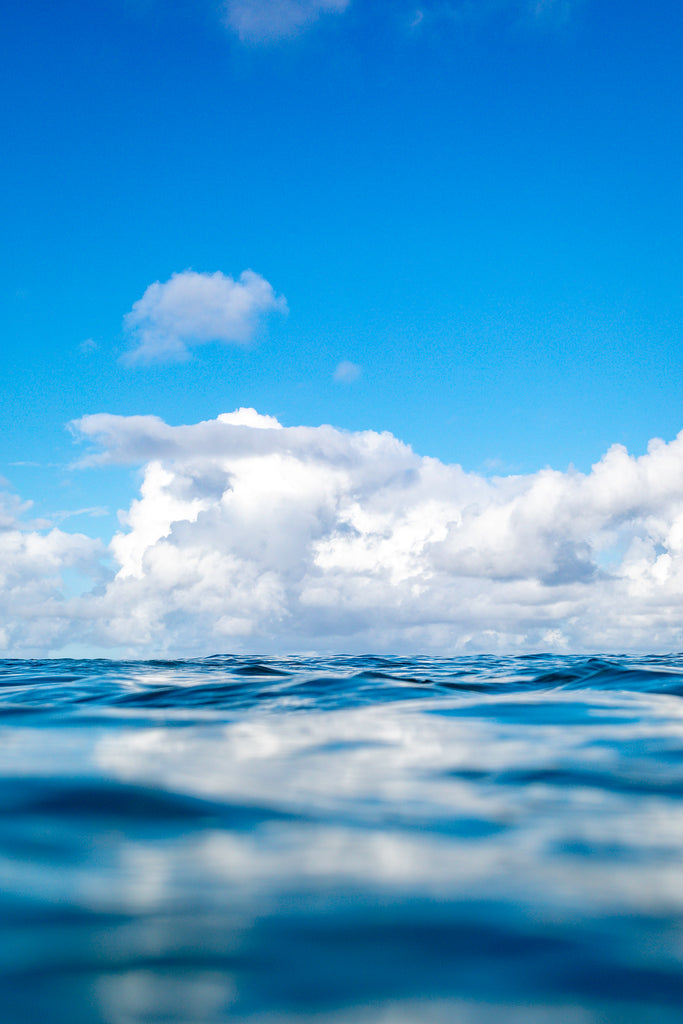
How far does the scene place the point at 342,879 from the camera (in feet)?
10.6

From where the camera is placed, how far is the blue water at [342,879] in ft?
7.19

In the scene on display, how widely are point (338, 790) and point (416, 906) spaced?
2.17 meters

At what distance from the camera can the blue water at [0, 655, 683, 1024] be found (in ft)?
7.19

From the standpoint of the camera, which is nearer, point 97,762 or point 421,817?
point 421,817

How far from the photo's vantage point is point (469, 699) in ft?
37.8

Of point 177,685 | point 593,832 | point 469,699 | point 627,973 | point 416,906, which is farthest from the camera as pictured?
point 177,685

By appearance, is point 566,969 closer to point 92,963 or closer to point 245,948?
point 245,948

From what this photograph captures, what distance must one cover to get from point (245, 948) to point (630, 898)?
1687 mm

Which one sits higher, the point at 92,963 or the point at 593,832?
the point at 92,963

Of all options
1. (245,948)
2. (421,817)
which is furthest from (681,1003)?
(421,817)

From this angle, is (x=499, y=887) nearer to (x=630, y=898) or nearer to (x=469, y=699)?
(x=630, y=898)

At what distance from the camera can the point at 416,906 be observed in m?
2.91

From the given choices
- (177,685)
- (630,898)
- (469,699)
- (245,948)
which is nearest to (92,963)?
(245,948)

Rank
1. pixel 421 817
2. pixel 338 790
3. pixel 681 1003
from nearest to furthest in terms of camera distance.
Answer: pixel 681 1003
pixel 421 817
pixel 338 790
